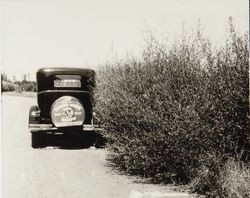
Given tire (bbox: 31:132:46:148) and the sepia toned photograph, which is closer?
the sepia toned photograph

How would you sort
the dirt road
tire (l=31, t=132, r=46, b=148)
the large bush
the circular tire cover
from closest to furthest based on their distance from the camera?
the large bush < the dirt road < the circular tire cover < tire (l=31, t=132, r=46, b=148)

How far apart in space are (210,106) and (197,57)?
95 centimetres

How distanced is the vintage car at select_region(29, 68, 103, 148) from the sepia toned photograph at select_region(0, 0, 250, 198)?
98cm

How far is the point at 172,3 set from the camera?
7414mm

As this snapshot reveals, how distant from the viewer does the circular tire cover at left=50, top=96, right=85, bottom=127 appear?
1030 centimetres

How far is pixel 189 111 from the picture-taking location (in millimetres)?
6828

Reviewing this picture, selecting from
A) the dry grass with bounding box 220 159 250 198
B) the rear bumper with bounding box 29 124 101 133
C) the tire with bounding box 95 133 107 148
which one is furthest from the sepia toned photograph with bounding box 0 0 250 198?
the tire with bounding box 95 133 107 148

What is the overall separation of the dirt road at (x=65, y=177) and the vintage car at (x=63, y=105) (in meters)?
0.53

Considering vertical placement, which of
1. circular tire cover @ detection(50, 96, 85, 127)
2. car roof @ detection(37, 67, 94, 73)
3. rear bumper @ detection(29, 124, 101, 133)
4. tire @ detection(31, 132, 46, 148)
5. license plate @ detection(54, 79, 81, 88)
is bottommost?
tire @ detection(31, 132, 46, 148)

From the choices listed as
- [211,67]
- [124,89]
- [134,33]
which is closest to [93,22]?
[134,33]

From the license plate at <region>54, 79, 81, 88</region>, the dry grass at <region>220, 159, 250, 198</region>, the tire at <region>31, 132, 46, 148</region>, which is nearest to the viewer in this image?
the dry grass at <region>220, 159, 250, 198</region>

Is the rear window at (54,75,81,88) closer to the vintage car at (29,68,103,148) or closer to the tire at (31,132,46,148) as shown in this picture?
the vintage car at (29,68,103,148)

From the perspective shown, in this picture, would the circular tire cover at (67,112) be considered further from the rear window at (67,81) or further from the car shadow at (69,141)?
the car shadow at (69,141)

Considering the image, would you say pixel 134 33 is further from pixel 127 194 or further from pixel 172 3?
pixel 127 194
